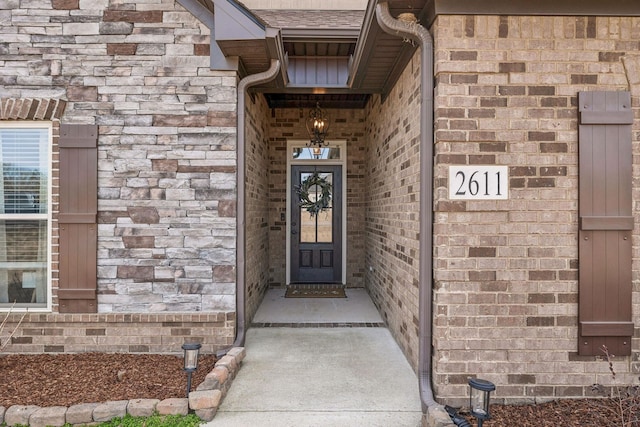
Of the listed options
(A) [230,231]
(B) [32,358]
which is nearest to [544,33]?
(A) [230,231]

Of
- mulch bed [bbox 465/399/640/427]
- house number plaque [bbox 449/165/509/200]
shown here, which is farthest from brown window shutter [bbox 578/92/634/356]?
house number plaque [bbox 449/165/509/200]

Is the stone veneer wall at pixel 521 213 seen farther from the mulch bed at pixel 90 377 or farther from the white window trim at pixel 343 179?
the white window trim at pixel 343 179

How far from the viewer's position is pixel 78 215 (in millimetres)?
3254

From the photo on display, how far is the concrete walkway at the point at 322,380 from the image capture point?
241 cm

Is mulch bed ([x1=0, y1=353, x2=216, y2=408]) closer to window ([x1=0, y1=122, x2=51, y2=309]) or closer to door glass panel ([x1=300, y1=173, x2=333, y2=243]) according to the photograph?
window ([x1=0, y1=122, x2=51, y2=309])

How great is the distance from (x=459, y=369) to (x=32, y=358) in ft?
11.8

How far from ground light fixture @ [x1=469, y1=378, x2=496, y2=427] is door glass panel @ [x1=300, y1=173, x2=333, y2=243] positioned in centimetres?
413

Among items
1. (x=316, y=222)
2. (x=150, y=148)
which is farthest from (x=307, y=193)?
(x=150, y=148)

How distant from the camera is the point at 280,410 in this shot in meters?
2.47

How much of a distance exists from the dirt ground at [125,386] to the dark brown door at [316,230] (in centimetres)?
302

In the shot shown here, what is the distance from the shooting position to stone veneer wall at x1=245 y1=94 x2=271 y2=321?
4223 millimetres

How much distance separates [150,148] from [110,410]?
6.95 ft

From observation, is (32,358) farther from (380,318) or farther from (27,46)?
(380,318)

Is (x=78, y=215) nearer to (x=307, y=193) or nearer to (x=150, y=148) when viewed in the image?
(x=150, y=148)
